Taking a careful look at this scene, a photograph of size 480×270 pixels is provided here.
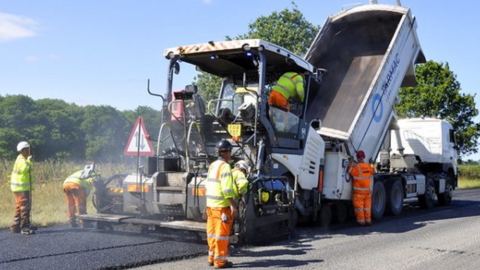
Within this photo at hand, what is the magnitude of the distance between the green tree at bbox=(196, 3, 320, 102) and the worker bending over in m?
12.5

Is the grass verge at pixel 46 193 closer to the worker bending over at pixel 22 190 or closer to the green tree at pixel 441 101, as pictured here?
the worker bending over at pixel 22 190

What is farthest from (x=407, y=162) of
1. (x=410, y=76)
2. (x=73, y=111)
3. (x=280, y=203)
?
(x=73, y=111)

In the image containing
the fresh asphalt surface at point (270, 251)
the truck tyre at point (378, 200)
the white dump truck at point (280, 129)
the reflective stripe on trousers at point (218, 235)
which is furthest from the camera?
the truck tyre at point (378, 200)

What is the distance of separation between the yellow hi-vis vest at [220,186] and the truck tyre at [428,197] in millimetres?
8925

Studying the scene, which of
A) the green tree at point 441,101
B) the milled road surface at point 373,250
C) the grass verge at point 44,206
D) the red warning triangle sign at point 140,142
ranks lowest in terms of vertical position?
the milled road surface at point 373,250

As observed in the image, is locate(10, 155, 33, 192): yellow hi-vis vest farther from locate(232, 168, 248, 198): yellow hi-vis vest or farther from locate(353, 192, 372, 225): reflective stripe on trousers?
locate(353, 192, 372, 225): reflective stripe on trousers

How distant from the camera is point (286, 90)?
8.30 metres

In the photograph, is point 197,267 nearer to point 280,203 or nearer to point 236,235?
point 236,235

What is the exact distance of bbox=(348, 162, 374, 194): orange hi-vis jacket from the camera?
9.68 meters

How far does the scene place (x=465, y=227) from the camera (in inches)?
368

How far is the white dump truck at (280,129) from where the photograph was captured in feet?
24.2

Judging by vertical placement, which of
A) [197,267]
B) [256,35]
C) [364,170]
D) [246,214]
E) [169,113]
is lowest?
[197,267]

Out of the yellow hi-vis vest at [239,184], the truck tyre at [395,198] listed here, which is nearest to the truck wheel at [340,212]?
the truck tyre at [395,198]

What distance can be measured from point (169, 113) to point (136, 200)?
1.43 metres
